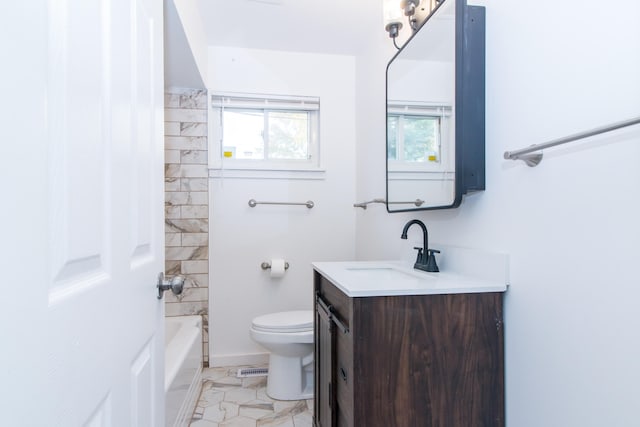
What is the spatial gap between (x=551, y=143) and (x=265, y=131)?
211 centimetres

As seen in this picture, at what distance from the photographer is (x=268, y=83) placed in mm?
2535

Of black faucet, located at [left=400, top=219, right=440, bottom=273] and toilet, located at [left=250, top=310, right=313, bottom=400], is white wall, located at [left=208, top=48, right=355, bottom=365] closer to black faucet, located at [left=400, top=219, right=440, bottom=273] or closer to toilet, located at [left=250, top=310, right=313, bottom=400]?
toilet, located at [left=250, top=310, right=313, bottom=400]

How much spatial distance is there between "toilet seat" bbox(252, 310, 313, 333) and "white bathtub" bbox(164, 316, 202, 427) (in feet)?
1.31

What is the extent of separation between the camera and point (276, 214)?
255 centimetres

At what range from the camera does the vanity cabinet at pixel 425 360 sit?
37.6 inches

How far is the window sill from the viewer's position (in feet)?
8.08

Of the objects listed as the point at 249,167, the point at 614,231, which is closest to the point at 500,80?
the point at 614,231

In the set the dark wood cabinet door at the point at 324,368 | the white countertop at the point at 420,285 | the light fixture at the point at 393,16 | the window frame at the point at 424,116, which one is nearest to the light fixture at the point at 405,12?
the light fixture at the point at 393,16

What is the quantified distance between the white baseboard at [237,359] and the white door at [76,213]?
166 cm

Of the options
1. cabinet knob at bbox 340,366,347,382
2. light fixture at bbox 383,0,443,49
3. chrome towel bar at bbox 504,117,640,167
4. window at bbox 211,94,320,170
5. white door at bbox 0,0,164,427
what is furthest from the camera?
window at bbox 211,94,320,170

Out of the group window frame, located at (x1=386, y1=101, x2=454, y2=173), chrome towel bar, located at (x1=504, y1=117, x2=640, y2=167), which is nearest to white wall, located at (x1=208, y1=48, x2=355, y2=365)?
window frame, located at (x1=386, y1=101, x2=454, y2=173)

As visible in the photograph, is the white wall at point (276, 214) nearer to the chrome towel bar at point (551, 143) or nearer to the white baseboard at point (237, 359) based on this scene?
the white baseboard at point (237, 359)

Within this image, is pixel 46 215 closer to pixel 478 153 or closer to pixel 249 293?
pixel 478 153

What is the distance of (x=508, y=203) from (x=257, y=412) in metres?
1.67
